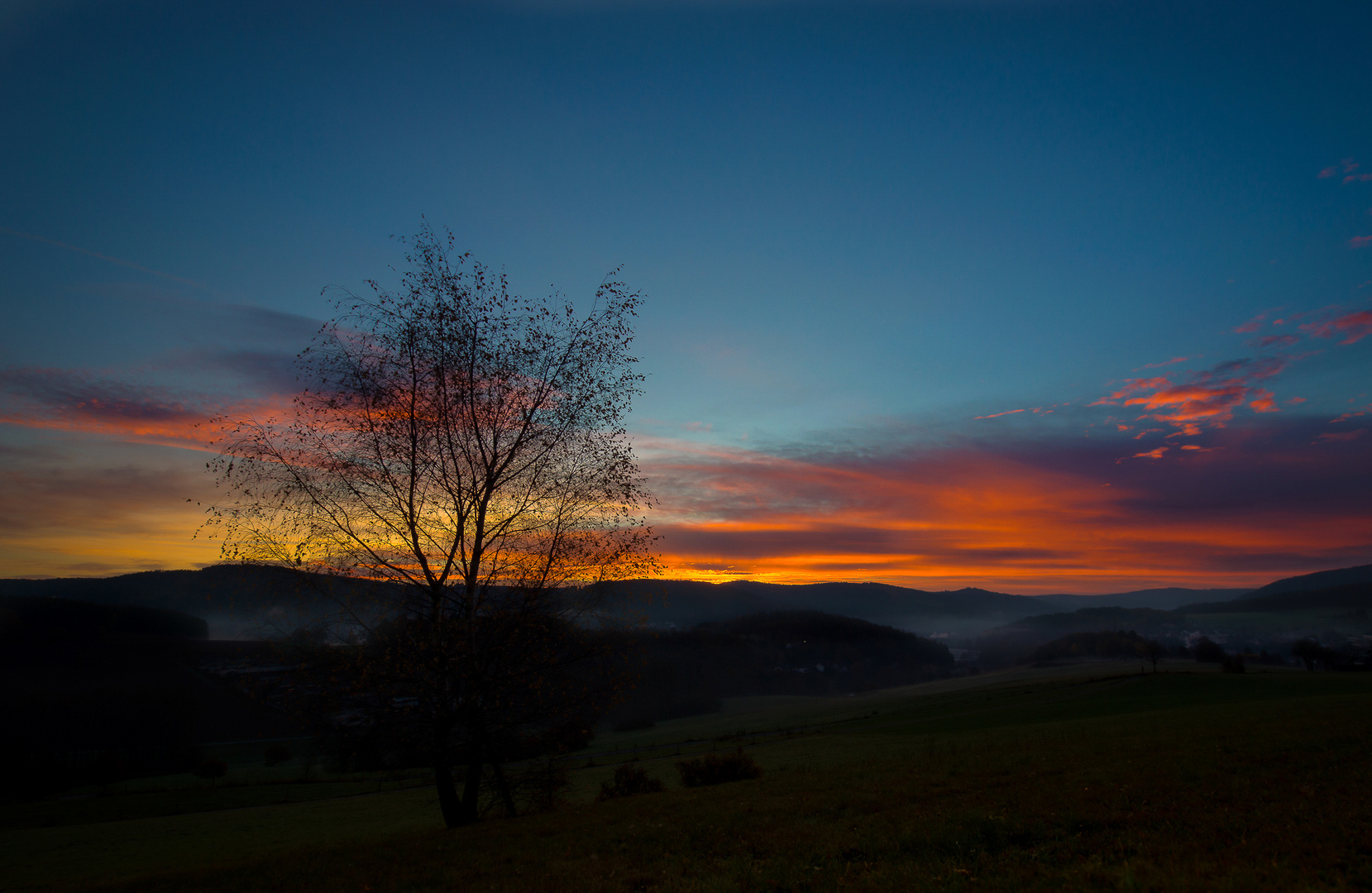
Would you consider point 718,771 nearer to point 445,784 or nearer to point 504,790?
point 504,790

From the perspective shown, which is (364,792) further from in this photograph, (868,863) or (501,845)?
(868,863)

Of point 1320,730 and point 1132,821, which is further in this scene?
point 1320,730

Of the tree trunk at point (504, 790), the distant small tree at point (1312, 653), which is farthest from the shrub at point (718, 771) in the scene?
the distant small tree at point (1312, 653)

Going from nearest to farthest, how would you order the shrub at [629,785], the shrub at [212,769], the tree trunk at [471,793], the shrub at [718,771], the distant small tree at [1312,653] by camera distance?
the tree trunk at [471,793] → the shrub at [629,785] → the shrub at [718,771] → the shrub at [212,769] → the distant small tree at [1312,653]

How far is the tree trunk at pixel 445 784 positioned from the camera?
1545 cm

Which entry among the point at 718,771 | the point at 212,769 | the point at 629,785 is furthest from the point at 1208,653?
the point at 212,769

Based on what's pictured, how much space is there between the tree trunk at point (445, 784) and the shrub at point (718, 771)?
8.73 metres

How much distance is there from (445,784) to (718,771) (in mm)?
10238

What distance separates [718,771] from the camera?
891 inches

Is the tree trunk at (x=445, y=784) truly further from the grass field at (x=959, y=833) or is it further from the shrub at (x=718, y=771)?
the shrub at (x=718, y=771)

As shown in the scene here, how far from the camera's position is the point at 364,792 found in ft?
189

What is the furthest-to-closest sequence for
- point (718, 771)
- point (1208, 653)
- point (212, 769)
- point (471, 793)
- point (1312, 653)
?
point (1208, 653) → point (1312, 653) → point (212, 769) → point (718, 771) → point (471, 793)

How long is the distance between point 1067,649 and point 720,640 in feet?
376

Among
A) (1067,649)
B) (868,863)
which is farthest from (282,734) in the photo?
(1067,649)
